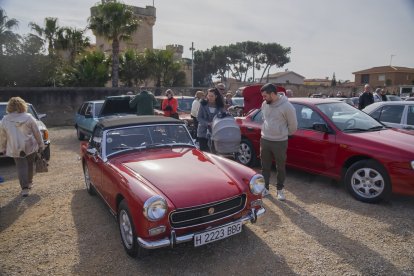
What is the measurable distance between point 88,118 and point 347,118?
7.73 metres

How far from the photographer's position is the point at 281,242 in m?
3.83

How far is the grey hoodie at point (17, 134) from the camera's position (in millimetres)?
5359

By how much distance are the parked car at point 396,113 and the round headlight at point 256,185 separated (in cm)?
436

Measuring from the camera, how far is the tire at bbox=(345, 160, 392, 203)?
186 inches

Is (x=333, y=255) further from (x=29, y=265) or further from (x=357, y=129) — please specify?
(x=29, y=265)

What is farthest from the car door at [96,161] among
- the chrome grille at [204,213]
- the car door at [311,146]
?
the car door at [311,146]

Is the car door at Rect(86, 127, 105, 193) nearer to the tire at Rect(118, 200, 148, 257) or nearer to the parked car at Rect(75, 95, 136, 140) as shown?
the tire at Rect(118, 200, 148, 257)

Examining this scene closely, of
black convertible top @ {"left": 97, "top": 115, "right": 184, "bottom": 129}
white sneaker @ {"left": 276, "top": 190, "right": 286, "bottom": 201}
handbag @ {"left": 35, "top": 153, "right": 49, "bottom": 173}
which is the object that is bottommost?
white sneaker @ {"left": 276, "top": 190, "right": 286, "bottom": 201}

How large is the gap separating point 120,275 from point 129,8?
1947 cm

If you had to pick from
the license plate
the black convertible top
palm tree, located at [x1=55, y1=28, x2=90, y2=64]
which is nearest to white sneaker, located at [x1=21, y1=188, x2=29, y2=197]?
the black convertible top

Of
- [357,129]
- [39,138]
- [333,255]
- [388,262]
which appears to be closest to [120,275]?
[333,255]

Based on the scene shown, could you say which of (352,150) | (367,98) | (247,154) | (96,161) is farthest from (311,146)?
(367,98)

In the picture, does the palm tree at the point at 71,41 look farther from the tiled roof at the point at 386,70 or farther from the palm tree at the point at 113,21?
the tiled roof at the point at 386,70

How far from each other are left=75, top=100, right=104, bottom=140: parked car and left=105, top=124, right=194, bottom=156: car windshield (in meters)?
5.31
